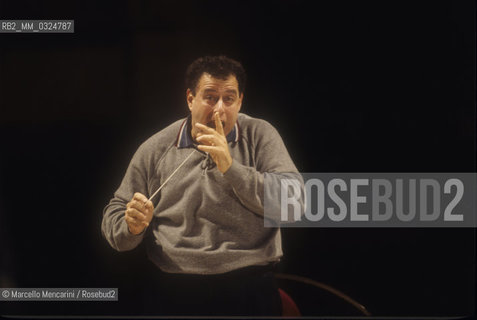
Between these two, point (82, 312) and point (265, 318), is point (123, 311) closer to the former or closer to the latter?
point (82, 312)

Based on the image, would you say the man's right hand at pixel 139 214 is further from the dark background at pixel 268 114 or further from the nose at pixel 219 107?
the nose at pixel 219 107

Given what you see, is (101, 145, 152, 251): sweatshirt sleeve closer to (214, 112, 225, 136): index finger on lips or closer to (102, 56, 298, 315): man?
(102, 56, 298, 315): man

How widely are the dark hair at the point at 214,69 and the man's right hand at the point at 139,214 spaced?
349 mm

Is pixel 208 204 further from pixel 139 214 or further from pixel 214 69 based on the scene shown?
pixel 214 69

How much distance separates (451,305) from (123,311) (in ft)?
3.19

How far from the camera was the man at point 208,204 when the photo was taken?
1.36 meters

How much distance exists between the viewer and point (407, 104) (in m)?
1.44

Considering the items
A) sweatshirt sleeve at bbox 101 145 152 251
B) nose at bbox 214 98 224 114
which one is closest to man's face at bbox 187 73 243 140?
nose at bbox 214 98 224 114

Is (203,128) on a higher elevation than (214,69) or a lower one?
lower

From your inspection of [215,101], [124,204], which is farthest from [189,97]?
[124,204]

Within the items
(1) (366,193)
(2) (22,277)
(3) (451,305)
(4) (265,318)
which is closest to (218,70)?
(1) (366,193)

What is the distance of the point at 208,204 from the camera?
53.8 inches

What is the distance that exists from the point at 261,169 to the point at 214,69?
32 cm

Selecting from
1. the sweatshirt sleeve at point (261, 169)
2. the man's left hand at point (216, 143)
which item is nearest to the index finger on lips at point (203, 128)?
the man's left hand at point (216, 143)
